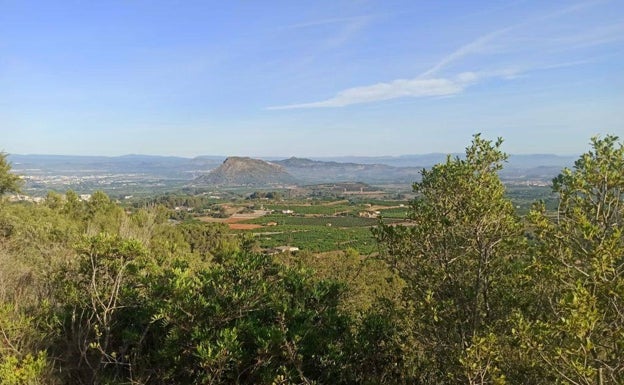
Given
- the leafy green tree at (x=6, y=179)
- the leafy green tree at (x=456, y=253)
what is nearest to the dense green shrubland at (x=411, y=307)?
the leafy green tree at (x=456, y=253)

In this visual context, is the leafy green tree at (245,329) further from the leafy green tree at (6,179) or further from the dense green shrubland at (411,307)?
the leafy green tree at (6,179)

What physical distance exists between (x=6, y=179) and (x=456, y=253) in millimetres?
27001

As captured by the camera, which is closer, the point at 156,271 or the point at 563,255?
the point at 563,255

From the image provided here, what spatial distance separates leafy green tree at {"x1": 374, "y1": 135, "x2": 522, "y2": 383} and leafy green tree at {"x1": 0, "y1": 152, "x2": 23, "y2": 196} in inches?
1025

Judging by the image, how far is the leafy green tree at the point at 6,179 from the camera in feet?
78.9

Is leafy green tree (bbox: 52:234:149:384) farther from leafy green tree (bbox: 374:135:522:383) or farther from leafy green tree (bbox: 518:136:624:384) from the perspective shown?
leafy green tree (bbox: 518:136:624:384)

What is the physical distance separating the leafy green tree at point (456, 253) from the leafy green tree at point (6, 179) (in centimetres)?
2604

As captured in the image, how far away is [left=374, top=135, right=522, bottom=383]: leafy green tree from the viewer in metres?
4.51

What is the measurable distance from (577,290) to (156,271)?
5.45 m

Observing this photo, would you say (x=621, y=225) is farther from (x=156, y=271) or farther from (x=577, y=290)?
(x=156, y=271)

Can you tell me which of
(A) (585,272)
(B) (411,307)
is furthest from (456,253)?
(A) (585,272)

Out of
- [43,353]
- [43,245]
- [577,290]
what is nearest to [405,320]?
[577,290]

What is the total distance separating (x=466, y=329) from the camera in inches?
182

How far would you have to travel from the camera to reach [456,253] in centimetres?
482
